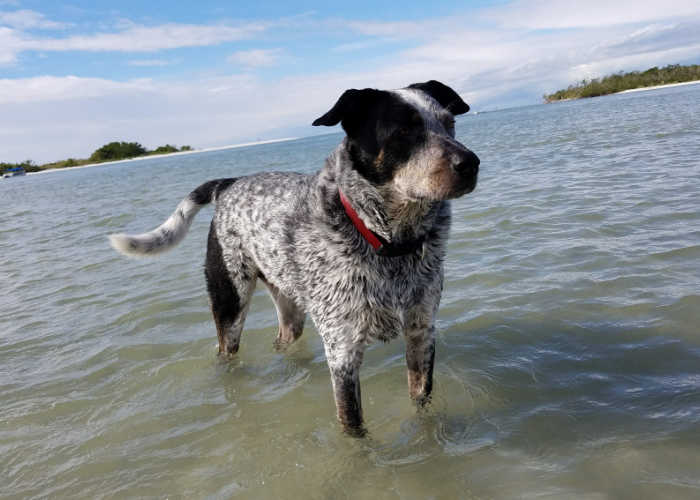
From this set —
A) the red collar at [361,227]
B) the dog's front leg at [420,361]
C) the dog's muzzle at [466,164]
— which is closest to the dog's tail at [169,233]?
the red collar at [361,227]

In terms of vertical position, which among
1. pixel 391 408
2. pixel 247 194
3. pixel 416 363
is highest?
pixel 247 194

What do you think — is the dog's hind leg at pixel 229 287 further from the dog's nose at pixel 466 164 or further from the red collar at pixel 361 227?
the dog's nose at pixel 466 164

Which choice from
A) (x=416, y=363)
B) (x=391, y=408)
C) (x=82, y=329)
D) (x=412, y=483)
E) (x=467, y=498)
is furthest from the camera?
(x=82, y=329)

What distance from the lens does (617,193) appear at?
751 cm

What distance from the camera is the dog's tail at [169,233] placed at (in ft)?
13.7

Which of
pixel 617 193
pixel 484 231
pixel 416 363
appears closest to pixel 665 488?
pixel 416 363

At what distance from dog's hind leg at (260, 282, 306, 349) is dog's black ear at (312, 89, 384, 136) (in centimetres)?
188

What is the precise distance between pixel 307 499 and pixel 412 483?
22.4 inches

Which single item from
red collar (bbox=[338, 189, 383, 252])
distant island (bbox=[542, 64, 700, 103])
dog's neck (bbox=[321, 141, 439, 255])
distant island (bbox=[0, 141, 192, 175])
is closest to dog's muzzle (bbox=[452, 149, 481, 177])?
dog's neck (bbox=[321, 141, 439, 255])

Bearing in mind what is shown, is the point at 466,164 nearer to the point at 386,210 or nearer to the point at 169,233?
the point at 386,210

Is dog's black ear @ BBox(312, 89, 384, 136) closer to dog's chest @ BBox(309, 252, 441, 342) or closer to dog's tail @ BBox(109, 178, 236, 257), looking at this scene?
dog's chest @ BBox(309, 252, 441, 342)

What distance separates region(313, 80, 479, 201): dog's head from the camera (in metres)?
2.48

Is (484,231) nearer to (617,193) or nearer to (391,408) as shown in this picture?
(617,193)

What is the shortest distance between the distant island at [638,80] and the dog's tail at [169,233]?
207ft
